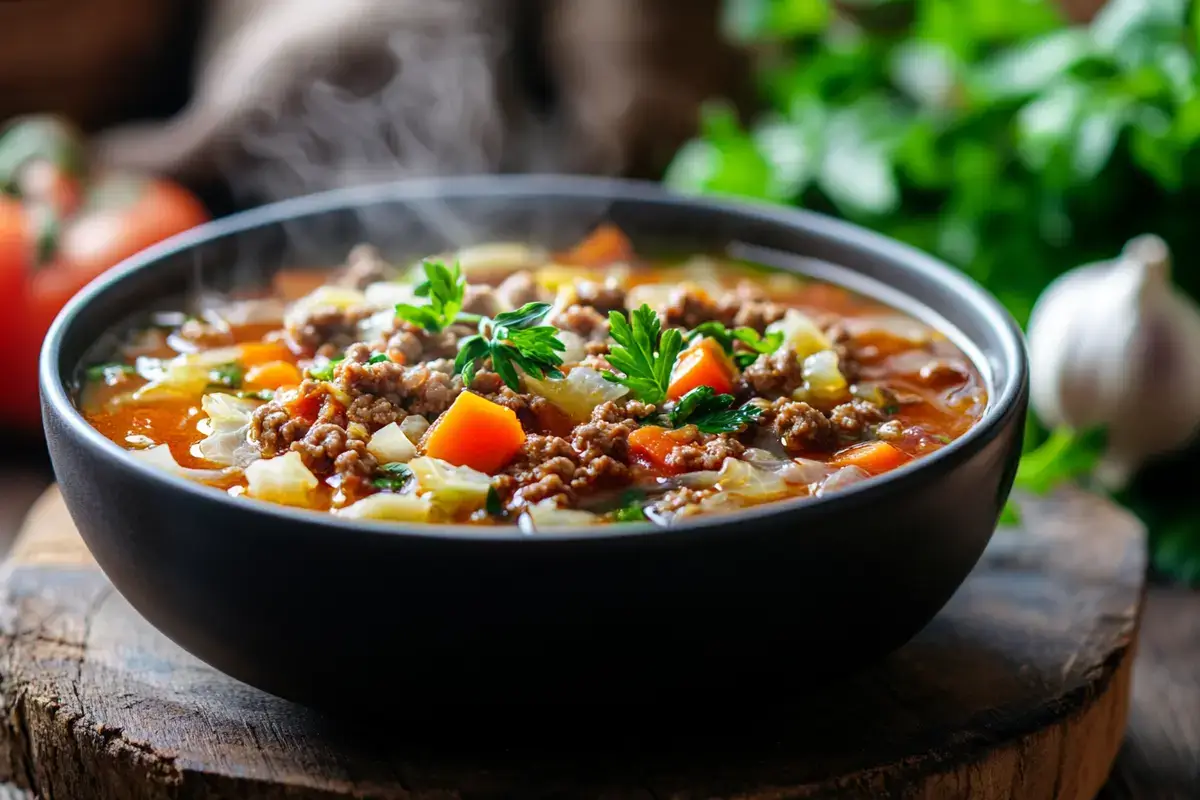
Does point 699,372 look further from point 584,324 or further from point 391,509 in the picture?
point 391,509

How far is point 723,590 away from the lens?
2.23 meters

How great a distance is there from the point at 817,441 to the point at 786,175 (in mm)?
2685

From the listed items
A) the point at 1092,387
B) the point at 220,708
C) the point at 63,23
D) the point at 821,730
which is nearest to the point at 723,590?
the point at 821,730

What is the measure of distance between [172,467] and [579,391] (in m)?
0.81

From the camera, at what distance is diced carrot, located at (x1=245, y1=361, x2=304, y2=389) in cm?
305

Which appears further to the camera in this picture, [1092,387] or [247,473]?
[1092,387]

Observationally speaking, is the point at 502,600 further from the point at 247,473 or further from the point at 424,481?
the point at 247,473

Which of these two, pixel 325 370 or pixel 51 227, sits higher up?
pixel 325 370

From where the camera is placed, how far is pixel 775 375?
295 centimetres

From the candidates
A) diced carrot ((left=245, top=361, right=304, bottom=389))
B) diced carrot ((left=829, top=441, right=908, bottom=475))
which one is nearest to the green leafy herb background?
diced carrot ((left=829, top=441, right=908, bottom=475))

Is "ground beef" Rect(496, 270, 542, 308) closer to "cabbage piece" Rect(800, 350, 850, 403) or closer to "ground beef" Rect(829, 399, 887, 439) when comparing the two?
"cabbage piece" Rect(800, 350, 850, 403)

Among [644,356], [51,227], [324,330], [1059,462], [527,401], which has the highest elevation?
[644,356]

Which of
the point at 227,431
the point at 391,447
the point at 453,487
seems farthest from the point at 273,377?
the point at 453,487

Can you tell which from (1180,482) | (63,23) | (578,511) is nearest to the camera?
(578,511)
